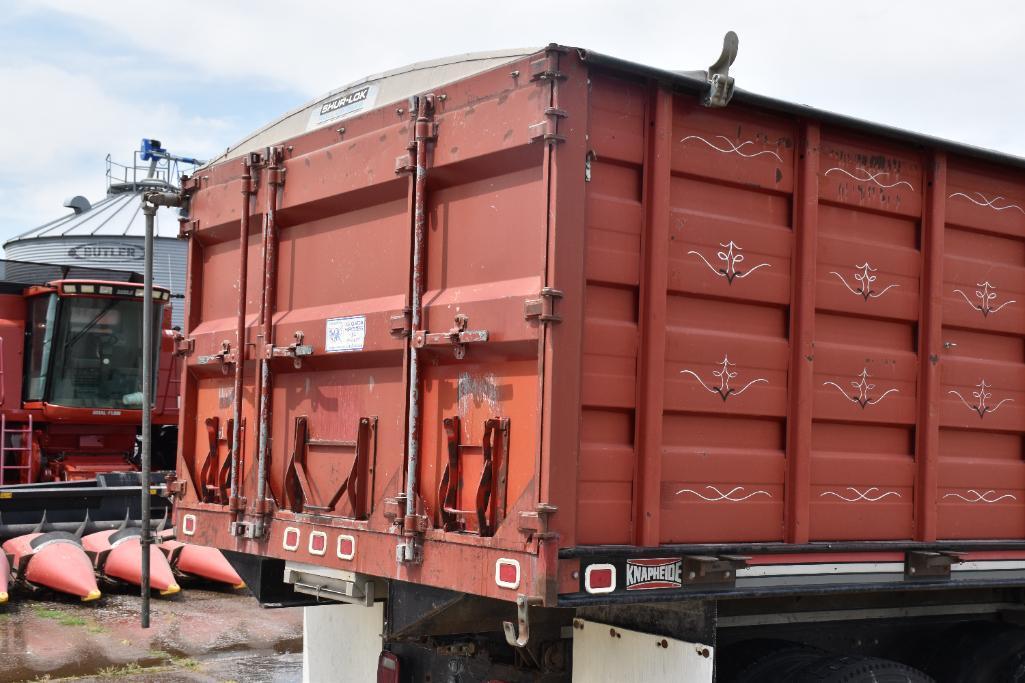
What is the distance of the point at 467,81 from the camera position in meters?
4.31

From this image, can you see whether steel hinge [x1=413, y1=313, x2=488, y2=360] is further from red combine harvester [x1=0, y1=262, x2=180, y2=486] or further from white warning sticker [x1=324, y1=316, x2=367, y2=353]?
red combine harvester [x1=0, y1=262, x2=180, y2=486]

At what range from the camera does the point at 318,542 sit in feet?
15.7

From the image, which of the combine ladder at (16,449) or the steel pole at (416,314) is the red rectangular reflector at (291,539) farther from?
the combine ladder at (16,449)

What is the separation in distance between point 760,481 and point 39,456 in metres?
11.8

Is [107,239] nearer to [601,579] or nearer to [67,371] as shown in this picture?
[67,371]

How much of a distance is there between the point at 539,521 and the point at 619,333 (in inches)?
28.7

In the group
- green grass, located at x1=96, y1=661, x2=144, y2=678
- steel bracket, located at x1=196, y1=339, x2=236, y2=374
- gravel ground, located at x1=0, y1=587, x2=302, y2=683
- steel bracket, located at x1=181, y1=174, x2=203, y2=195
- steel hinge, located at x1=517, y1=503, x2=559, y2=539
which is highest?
steel bracket, located at x1=181, y1=174, x2=203, y2=195

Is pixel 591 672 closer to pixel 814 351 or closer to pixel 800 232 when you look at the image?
pixel 814 351

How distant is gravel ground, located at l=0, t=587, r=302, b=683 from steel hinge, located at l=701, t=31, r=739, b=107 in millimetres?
5535

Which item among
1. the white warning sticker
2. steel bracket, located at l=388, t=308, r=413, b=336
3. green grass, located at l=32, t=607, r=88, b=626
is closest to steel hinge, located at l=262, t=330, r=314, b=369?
the white warning sticker

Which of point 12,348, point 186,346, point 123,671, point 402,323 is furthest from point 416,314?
point 12,348

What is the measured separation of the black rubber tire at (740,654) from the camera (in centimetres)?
459

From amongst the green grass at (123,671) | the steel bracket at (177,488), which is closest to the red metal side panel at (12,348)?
the green grass at (123,671)

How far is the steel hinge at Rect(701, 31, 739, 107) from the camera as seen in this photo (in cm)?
413
